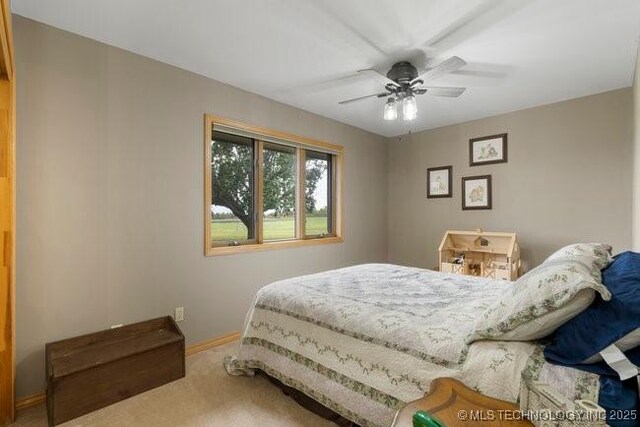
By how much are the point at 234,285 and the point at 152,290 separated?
771mm

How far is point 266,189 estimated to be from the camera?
11.6 ft

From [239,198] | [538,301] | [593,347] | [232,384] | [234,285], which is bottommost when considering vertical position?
[232,384]

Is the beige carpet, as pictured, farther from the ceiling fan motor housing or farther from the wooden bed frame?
the ceiling fan motor housing

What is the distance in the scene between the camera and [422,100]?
344 cm

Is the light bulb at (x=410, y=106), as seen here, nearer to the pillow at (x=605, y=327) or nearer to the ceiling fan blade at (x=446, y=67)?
the ceiling fan blade at (x=446, y=67)

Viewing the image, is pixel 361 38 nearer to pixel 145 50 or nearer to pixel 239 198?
pixel 145 50

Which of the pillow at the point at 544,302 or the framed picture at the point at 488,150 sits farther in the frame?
the framed picture at the point at 488,150

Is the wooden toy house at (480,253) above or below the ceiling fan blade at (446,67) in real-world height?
below

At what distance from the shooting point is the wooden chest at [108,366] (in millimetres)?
1844

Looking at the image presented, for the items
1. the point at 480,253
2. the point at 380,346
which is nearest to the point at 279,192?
the point at 380,346

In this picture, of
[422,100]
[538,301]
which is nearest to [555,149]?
[422,100]

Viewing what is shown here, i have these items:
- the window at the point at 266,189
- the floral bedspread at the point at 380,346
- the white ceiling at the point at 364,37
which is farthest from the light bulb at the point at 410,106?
the window at the point at 266,189

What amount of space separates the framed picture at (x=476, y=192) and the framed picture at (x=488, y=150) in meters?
0.21

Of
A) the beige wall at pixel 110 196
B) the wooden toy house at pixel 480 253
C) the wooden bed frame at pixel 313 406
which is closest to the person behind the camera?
the wooden bed frame at pixel 313 406
